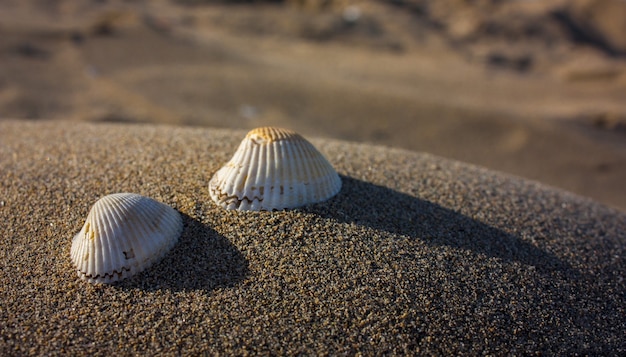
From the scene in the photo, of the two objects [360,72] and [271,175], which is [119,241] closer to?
[271,175]

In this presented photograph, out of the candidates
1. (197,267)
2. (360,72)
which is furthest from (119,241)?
(360,72)

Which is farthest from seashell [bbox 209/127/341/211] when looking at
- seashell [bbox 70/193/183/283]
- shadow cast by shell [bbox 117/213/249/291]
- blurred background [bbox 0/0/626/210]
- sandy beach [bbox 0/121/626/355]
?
blurred background [bbox 0/0/626/210]

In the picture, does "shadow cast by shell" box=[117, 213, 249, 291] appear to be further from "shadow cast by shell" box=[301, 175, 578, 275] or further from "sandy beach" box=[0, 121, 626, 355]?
"shadow cast by shell" box=[301, 175, 578, 275]

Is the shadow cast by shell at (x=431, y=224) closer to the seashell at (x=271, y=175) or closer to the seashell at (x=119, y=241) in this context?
the seashell at (x=271, y=175)

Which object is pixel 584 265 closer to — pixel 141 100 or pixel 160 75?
pixel 141 100

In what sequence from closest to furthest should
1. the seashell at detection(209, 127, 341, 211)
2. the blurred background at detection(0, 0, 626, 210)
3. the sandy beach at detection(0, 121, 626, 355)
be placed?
the sandy beach at detection(0, 121, 626, 355), the seashell at detection(209, 127, 341, 211), the blurred background at detection(0, 0, 626, 210)

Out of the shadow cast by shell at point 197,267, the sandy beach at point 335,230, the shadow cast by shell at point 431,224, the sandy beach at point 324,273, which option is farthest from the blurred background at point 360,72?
the shadow cast by shell at point 197,267
